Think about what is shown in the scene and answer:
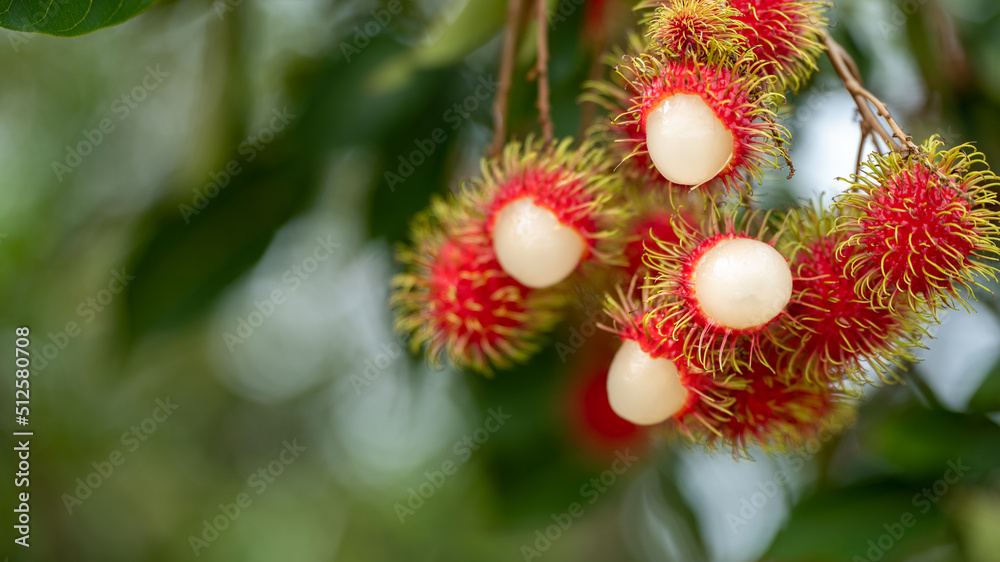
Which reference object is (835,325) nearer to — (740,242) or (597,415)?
A: (740,242)

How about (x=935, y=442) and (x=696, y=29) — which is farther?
(x=935, y=442)

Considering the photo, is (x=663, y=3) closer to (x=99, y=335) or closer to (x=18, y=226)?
(x=99, y=335)

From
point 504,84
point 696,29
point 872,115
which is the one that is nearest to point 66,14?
point 504,84

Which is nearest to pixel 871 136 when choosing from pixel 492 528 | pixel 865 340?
pixel 865 340

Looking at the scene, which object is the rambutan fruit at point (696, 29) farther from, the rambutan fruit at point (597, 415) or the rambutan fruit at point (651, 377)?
the rambutan fruit at point (597, 415)

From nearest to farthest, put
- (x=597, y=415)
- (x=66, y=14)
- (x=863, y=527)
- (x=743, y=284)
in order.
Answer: (x=743, y=284)
(x=66, y=14)
(x=863, y=527)
(x=597, y=415)

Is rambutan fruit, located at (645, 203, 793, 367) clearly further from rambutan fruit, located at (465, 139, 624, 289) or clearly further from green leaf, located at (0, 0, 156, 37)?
green leaf, located at (0, 0, 156, 37)
